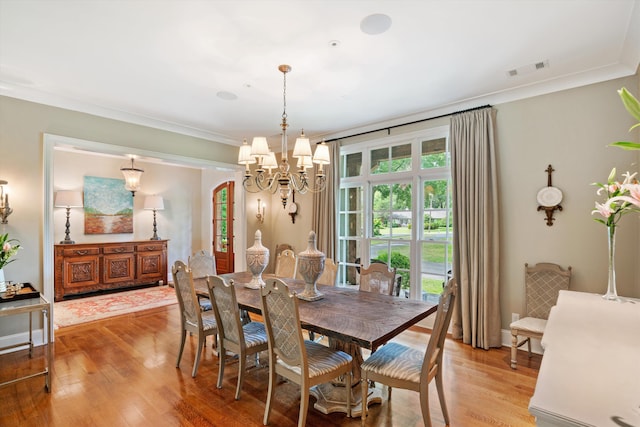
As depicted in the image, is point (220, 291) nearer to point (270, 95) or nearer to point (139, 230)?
point (270, 95)

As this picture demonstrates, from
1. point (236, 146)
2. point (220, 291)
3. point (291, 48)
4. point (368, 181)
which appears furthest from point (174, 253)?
point (291, 48)

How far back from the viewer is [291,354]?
2.23 metres

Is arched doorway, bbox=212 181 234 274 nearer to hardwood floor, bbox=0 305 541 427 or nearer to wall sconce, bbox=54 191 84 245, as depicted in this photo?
wall sconce, bbox=54 191 84 245

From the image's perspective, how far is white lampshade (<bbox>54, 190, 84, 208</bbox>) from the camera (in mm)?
6016

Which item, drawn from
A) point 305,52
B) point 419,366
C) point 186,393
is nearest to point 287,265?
point 186,393

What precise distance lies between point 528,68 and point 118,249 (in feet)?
23.6

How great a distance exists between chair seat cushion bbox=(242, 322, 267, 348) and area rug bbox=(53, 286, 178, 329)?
10.2 feet

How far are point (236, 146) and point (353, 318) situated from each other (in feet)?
14.3

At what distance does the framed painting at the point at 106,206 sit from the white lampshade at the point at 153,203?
31 cm

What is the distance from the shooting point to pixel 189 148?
16.9 feet

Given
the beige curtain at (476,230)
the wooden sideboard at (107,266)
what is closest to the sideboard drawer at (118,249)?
the wooden sideboard at (107,266)

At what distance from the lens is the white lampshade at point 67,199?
19.7 ft

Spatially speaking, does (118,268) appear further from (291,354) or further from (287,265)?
(291,354)

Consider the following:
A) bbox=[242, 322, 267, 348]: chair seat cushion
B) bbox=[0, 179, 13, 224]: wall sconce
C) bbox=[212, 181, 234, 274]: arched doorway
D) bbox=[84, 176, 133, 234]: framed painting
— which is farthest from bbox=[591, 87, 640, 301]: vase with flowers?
bbox=[84, 176, 133, 234]: framed painting
